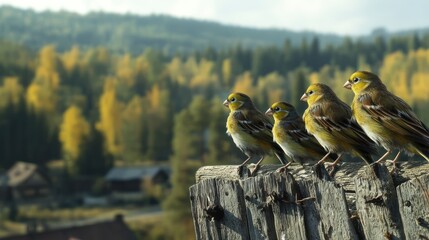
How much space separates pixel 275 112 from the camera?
1055 cm

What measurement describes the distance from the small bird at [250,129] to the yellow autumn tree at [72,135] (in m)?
135

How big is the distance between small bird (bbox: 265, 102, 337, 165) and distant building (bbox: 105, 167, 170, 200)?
13083cm

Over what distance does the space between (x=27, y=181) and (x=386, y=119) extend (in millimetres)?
136932

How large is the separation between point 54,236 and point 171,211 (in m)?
35.8

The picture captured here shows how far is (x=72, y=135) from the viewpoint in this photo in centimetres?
15350

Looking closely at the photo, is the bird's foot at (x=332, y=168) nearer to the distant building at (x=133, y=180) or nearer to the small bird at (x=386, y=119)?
the small bird at (x=386, y=119)

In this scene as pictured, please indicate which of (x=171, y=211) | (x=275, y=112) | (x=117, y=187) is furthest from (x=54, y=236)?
(x=117, y=187)

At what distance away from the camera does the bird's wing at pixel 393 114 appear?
832 cm

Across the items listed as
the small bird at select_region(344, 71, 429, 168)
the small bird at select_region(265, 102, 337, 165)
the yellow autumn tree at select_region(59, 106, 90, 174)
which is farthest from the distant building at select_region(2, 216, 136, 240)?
the yellow autumn tree at select_region(59, 106, 90, 174)

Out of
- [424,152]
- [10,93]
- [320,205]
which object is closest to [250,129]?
[424,152]

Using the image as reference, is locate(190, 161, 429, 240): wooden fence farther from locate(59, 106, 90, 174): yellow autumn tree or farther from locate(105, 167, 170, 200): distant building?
locate(59, 106, 90, 174): yellow autumn tree

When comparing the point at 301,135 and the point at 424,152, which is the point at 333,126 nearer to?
the point at 301,135

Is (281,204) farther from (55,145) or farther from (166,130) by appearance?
(166,130)

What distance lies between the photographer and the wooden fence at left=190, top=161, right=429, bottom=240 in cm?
707
